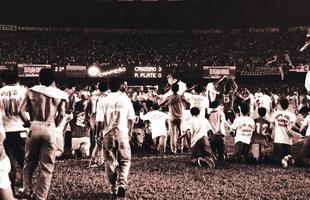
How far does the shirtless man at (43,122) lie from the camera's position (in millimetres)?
7034

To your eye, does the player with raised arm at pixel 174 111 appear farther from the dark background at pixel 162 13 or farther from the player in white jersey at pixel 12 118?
the dark background at pixel 162 13

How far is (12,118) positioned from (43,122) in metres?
1.31

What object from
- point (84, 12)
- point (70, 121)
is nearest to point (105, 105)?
point (70, 121)

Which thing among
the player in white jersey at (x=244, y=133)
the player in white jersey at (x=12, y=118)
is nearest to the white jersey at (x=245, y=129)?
the player in white jersey at (x=244, y=133)

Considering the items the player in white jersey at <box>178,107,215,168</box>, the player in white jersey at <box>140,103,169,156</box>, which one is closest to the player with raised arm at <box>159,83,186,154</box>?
the player in white jersey at <box>140,103,169,156</box>

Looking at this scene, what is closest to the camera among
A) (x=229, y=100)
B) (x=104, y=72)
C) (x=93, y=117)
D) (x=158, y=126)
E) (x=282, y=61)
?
(x=93, y=117)

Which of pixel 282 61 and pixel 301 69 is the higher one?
pixel 282 61

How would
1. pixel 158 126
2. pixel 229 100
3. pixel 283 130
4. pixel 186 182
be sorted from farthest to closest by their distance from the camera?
1. pixel 229 100
2. pixel 158 126
3. pixel 283 130
4. pixel 186 182

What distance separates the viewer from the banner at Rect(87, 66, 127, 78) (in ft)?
133

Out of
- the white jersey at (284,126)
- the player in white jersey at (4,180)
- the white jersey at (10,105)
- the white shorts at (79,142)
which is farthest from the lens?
the white shorts at (79,142)

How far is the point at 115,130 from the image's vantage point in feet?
26.9

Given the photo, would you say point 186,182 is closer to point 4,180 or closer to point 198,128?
point 198,128

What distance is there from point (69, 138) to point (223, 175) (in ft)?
16.2

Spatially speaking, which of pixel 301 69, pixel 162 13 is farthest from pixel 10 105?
pixel 162 13
